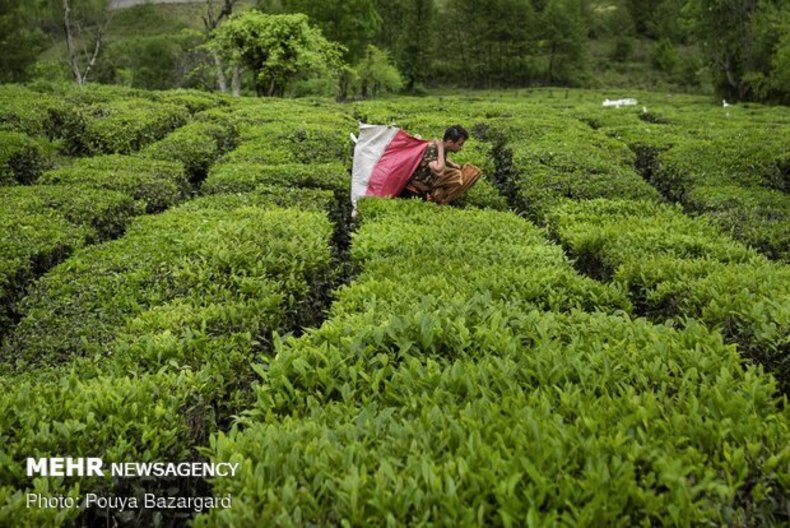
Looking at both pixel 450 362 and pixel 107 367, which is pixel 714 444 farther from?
pixel 107 367

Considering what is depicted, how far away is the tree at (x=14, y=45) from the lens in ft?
163

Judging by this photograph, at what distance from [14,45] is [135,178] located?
5425 centimetres

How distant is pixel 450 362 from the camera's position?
3582 millimetres

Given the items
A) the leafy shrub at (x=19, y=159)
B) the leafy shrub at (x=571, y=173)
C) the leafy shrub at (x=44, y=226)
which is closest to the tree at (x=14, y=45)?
the leafy shrub at (x=19, y=159)

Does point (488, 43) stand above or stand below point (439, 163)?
above

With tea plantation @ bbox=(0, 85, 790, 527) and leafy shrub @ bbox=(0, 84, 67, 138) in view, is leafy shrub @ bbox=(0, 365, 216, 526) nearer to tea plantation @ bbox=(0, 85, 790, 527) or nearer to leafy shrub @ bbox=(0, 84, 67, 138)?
tea plantation @ bbox=(0, 85, 790, 527)

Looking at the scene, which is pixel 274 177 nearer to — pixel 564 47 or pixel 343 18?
pixel 343 18

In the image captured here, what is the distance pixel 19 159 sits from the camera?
9.75 meters

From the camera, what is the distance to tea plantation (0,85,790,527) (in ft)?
7.58

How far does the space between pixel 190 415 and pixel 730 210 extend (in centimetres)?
820

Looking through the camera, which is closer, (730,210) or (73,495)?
(73,495)

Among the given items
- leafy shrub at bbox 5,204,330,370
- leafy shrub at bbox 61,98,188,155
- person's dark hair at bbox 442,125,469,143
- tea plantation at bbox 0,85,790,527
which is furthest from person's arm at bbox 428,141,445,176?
leafy shrub at bbox 61,98,188,155

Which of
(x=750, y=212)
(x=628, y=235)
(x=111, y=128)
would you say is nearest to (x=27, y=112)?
(x=111, y=128)

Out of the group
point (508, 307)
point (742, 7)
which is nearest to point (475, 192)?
point (508, 307)
